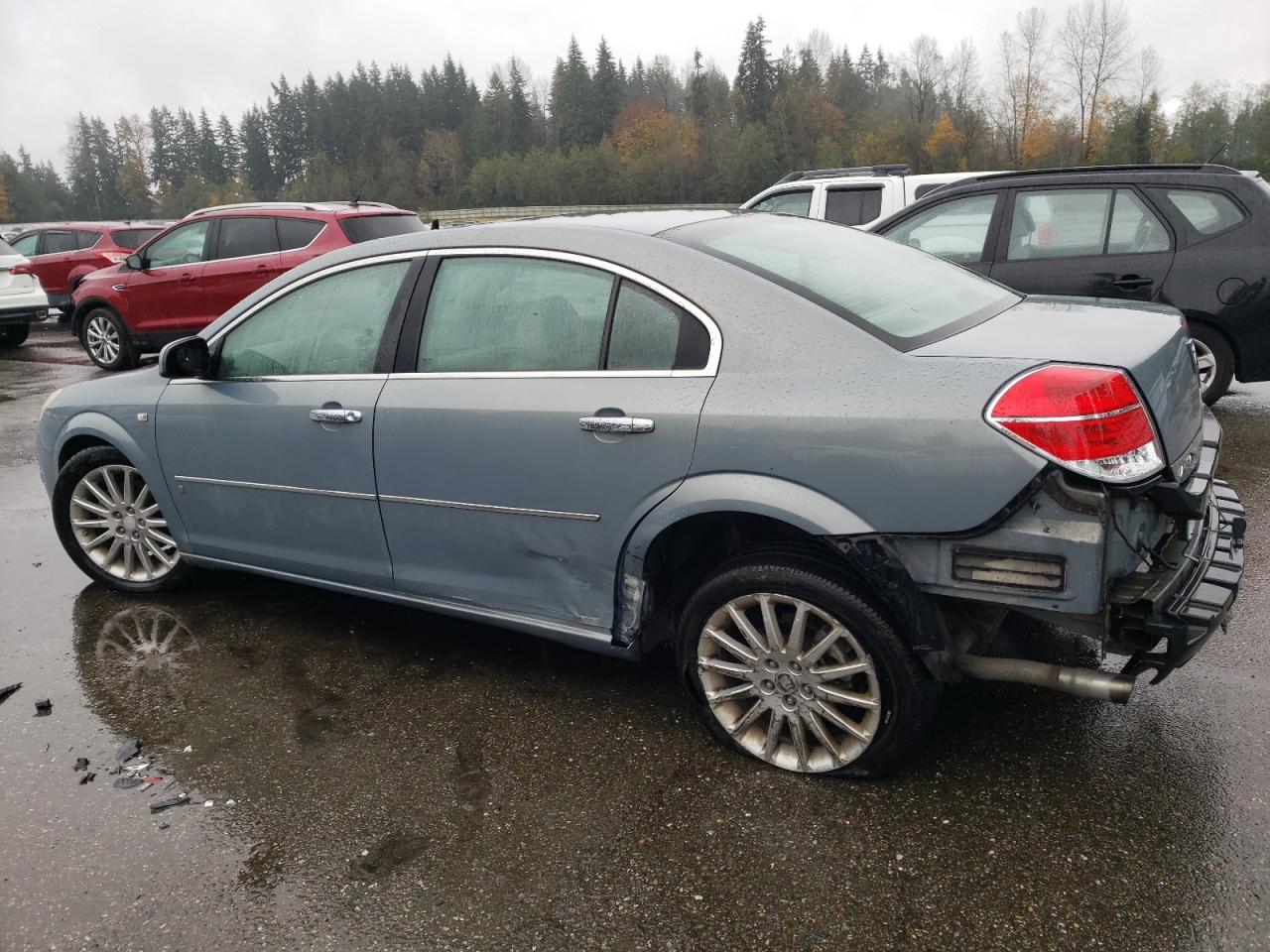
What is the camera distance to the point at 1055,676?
2719 millimetres

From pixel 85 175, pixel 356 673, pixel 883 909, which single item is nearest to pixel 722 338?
pixel 883 909

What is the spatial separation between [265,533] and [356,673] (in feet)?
2.25

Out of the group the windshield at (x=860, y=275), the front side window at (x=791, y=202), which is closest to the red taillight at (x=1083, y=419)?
the windshield at (x=860, y=275)

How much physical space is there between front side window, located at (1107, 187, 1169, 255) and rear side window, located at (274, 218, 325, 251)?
765cm

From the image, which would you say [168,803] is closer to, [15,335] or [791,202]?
[791,202]

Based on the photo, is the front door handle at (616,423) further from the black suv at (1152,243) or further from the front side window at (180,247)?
the front side window at (180,247)

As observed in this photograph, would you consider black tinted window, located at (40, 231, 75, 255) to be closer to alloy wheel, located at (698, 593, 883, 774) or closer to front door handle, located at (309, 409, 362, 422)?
front door handle, located at (309, 409, 362, 422)

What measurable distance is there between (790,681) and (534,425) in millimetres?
1111

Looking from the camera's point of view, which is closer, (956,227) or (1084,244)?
(1084,244)

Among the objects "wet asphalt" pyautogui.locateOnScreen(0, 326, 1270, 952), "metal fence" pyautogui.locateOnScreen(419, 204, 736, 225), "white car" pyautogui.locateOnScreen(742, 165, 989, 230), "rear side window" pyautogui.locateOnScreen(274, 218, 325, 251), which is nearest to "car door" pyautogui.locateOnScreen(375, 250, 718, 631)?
"wet asphalt" pyautogui.locateOnScreen(0, 326, 1270, 952)

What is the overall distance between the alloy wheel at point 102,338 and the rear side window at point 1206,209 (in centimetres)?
1122

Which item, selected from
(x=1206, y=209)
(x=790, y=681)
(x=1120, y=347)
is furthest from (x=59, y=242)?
(x=1120, y=347)

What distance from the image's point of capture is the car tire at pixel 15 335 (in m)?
14.8

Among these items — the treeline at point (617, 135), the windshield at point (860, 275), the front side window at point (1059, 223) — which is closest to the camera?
the windshield at point (860, 275)
